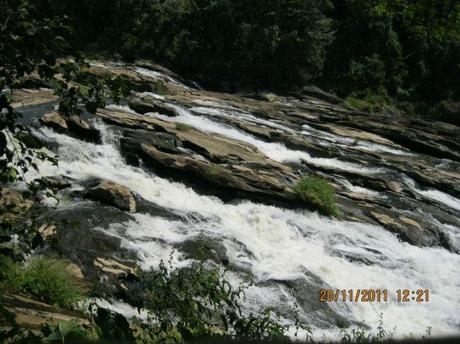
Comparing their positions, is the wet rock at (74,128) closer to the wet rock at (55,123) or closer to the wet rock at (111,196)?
the wet rock at (55,123)

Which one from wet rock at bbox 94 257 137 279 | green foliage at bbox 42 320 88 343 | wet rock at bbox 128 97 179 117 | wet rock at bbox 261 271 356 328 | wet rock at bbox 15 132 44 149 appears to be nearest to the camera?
green foliage at bbox 42 320 88 343

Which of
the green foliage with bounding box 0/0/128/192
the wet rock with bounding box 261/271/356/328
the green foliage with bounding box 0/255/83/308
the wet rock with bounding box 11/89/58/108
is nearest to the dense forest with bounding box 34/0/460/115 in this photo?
the wet rock with bounding box 11/89/58/108

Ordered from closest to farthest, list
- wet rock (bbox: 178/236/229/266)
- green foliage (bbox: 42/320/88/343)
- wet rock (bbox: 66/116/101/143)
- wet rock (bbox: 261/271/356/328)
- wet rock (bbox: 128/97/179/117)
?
green foliage (bbox: 42/320/88/343) → wet rock (bbox: 261/271/356/328) → wet rock (bbox: 178/236/229/266) → wet rock (bbox: 66/116/101/143) → wet rock (bbox: 128/97/179/117)

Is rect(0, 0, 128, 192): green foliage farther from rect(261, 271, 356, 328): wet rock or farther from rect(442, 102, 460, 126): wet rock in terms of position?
rect(442, 102, 460, 126): wet rock

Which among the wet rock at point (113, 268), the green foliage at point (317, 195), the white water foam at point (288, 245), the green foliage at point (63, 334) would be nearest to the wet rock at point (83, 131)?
the white water foam at point (288, 245)

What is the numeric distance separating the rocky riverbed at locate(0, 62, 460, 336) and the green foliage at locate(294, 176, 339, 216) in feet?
0.63

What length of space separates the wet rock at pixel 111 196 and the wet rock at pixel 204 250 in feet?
4.96

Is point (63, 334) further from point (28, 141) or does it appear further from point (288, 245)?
point (288, 245)

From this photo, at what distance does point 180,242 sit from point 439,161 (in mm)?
15237

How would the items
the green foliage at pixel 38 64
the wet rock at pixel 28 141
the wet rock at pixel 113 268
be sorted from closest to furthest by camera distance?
the green foliage at pixel 38 64 < the wet rock at pixel 28 141 < the wet rock at pixel 113 268

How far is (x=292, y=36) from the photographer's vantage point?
34.2 metres

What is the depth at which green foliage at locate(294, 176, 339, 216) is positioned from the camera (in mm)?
12656

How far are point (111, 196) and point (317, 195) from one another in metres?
4.98

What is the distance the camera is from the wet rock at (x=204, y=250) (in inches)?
371
